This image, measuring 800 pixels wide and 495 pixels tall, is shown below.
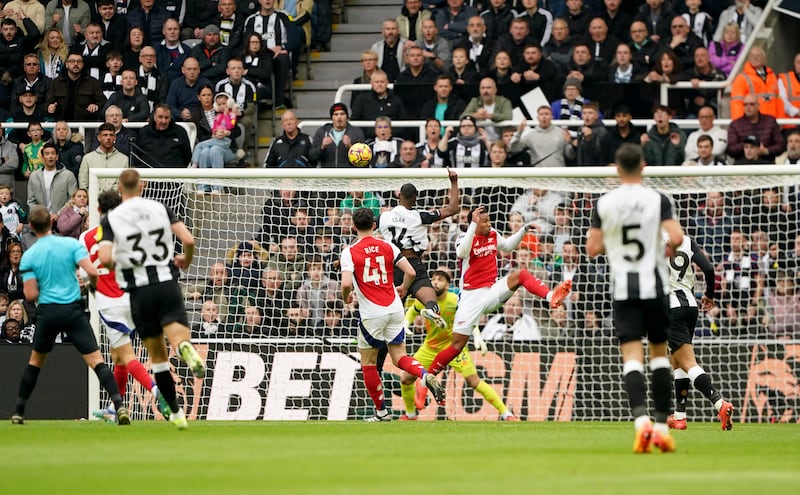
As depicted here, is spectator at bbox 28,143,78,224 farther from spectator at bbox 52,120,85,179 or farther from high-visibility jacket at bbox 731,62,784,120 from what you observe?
high-visibility jacket at bbox 731,62,784,120

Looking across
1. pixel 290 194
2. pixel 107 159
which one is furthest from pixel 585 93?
pixel 107 159

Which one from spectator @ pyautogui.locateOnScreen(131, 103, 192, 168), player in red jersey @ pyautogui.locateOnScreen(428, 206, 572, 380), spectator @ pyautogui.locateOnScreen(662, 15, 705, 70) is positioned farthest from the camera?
spectator @ pyautogui.locateOnScreen(662, 15, 705, 70)

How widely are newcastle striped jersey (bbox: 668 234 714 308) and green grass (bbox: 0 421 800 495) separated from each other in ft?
5.26

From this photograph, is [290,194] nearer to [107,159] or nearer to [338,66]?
[107,159]

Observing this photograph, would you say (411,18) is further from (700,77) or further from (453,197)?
(453,197)

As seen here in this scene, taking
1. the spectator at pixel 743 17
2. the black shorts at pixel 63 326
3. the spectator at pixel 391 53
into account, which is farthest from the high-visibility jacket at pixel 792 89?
the black shorts at pixel 63 326

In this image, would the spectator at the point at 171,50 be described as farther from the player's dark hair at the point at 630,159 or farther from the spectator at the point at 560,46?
the player's dark hair at the point at 630,159

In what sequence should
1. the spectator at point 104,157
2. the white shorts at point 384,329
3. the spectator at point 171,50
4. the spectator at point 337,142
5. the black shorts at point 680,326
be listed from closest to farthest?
the black shorts at point 680,326
the white shorts at point 384,329
the spectator at point 337,142
the spectator at point 104,157
the spectator at point 171,50

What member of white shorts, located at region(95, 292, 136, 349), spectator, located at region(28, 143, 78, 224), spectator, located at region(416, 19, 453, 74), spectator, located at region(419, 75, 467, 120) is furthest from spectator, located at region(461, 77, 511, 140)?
white shorts, located at region(95, 292, 136, 349)

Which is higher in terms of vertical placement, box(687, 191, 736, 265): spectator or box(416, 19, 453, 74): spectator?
box(416, 19, 453, 74): spectator

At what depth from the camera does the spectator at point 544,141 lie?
64.5 feet

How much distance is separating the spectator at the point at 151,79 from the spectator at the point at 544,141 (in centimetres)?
641

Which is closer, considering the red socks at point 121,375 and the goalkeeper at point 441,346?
the red socks at point 121,375

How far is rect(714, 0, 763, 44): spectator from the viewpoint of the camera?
22.0 metres
